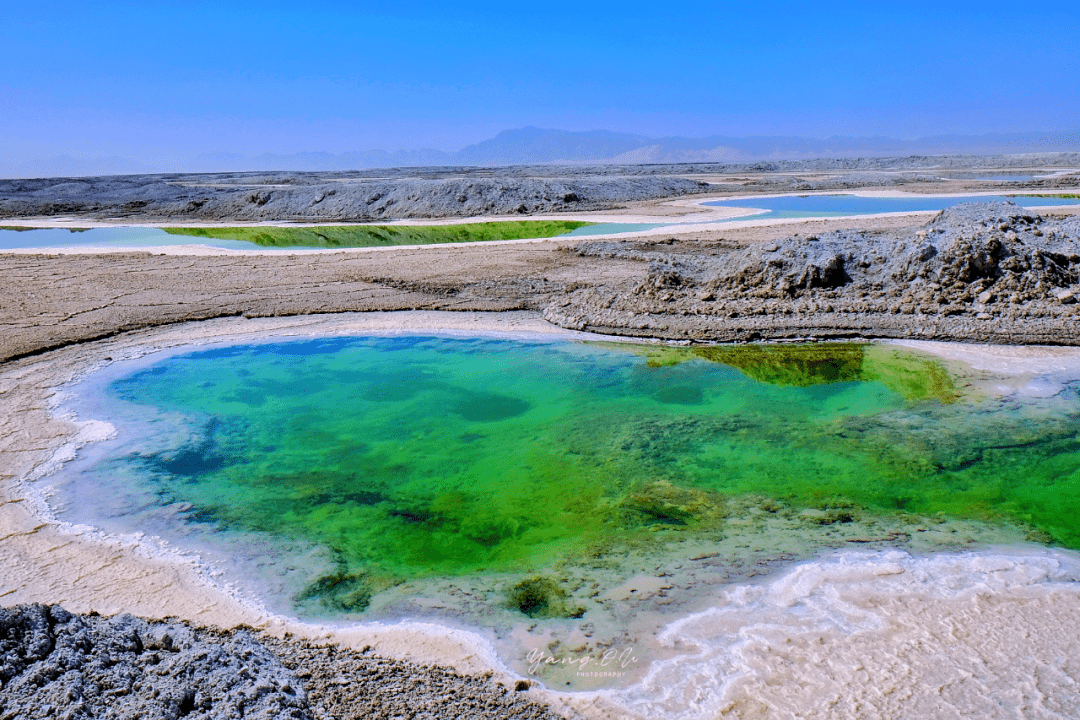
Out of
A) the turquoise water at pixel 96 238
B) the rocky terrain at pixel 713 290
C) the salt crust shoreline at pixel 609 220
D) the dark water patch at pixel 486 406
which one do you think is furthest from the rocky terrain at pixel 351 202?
the dark water patch at pixel 486 406

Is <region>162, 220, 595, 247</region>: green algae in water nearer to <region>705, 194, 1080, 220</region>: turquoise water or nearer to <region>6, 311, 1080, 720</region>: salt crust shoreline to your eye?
<region>705, 194, 1080, 220</region>: turquoise water

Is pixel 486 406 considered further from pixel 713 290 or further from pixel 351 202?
pixel 351 202

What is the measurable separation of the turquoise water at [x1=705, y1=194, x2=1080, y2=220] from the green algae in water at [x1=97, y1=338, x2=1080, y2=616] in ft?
51.1

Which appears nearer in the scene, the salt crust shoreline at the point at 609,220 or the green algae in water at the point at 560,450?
the green algae in water at the point at 560,450

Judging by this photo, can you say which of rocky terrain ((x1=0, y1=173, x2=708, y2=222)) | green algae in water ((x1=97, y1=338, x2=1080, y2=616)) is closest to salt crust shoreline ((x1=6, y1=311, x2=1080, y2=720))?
green algae in water ((x1=97, y1=338, x2=1080, y2=616))

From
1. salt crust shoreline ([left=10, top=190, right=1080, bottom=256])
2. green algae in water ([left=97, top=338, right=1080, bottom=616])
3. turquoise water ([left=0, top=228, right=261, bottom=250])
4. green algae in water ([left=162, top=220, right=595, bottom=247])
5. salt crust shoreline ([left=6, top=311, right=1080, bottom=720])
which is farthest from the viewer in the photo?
green algae in water ([left=162, top=220, right=595, bottom=247])

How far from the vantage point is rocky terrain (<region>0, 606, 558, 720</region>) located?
2924 millimetres

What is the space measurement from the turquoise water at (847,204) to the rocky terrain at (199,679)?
20786mm

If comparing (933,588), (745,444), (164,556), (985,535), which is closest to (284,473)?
(164,556)

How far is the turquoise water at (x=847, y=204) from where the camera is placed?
76.4 ft

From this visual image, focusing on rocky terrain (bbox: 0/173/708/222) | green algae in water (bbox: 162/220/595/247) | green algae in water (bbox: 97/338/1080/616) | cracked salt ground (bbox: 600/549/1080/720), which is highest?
rocky terrain (bbox: 0/173/708/222)

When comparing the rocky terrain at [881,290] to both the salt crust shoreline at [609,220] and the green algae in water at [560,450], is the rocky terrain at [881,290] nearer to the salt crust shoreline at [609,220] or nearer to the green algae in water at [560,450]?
the green algae in water at [560,450]

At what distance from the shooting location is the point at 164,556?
15.6 feet

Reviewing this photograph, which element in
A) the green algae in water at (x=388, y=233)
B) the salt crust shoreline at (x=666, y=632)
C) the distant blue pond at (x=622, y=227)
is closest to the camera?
the salt crust shoreline at (x=666, y=632)
